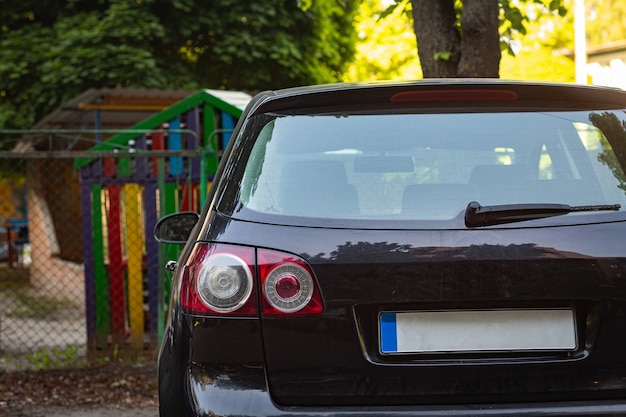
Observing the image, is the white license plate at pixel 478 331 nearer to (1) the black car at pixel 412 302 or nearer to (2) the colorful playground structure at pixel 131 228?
(1) the black car at pixel 412 302

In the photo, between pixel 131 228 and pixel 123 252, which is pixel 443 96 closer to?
pixel 131 228

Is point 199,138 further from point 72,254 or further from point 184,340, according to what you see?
point 72,254

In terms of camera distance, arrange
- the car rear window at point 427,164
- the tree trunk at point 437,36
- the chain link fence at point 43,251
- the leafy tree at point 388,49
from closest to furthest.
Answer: the car rear window at point 427,164, the tree trunk at point 437,36, the chain link fence at point 43,251, the leafy tree at point 388,49

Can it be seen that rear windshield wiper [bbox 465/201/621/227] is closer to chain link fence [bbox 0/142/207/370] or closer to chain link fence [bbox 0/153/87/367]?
chain link fence [bbox 0/142/207/370]

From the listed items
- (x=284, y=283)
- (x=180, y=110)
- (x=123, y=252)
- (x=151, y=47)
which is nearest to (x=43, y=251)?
(x=151, y=47)

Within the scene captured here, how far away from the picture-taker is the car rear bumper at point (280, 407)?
268 cm

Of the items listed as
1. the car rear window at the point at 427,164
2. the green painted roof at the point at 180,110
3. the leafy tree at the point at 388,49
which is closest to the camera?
the car rear window at the point at 427,164

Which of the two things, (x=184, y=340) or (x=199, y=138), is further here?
(x=199, y=138)

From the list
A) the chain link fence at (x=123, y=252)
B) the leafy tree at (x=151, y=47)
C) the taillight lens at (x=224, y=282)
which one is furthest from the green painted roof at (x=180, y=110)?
the leafy tree at (x=151, y=47)

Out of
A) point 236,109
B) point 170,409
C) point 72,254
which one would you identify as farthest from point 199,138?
point 72,254

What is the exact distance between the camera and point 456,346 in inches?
107

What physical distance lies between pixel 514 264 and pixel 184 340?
96cm

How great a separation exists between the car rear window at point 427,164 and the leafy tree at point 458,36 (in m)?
3.44

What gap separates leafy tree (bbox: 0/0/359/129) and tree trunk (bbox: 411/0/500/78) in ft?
30.8
